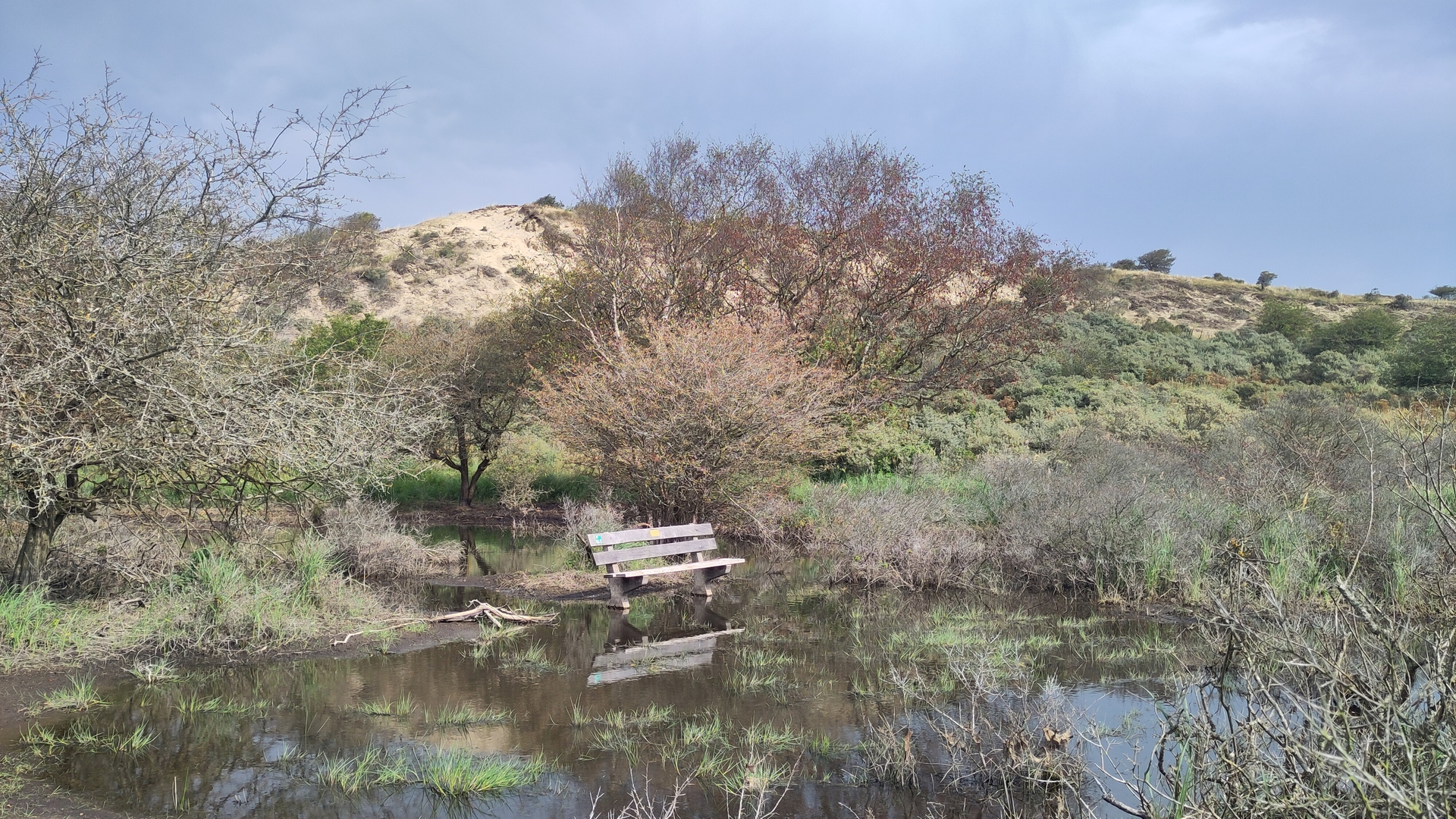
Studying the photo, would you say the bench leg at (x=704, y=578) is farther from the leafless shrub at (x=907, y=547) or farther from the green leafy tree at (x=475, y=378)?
the green leafy tree at (x=475, y=378)

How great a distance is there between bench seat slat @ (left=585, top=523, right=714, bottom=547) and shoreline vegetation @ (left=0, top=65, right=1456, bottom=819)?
196 cm

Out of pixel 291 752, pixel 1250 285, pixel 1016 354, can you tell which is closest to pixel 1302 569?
pixel 291 752

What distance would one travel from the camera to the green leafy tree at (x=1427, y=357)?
30.3 m

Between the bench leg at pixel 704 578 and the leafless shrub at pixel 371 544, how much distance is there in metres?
4.24

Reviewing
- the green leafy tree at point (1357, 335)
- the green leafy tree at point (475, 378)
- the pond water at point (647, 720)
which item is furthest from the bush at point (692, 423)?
the green leafy tree at point (1357, 335)

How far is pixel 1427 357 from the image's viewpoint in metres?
31.9

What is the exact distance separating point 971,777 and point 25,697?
6.91 meters

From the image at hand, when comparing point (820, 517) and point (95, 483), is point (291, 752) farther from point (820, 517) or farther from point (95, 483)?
point (820, 517)

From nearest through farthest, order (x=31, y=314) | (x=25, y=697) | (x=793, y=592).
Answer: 1. (x=25, y=697)
2. (x=31, y=314)
3. (x=793, y=592)

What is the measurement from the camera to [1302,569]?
408 inches

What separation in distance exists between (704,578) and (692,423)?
2796mm

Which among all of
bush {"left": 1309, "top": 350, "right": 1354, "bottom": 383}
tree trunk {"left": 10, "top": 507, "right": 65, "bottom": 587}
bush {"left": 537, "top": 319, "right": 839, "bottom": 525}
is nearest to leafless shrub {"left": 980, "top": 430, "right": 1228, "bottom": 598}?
bush {"left": 537, "top": 319, "right": 839, "bottom": 525}

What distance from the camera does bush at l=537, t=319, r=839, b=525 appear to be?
14.5 meters

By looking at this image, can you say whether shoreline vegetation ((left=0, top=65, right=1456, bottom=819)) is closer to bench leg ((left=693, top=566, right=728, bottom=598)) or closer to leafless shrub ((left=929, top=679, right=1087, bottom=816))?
leafless shrub ((left=929, top=679, right=1087, bottom=816))
